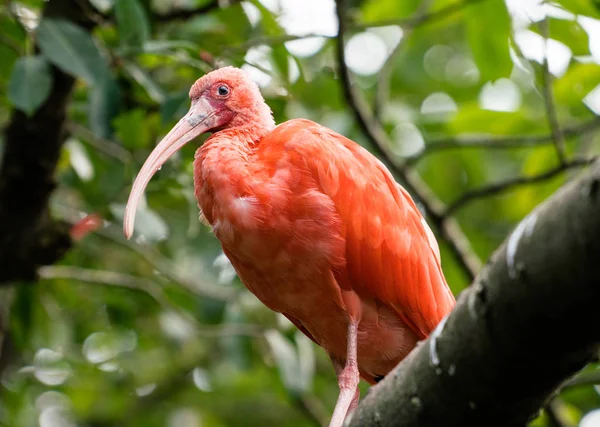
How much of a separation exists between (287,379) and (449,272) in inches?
64.7

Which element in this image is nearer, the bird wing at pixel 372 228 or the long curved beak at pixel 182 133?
the bird wing at pixel 372 228

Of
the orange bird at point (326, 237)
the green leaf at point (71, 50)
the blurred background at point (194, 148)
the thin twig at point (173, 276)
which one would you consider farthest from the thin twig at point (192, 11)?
the thin twig at point (173, 276)

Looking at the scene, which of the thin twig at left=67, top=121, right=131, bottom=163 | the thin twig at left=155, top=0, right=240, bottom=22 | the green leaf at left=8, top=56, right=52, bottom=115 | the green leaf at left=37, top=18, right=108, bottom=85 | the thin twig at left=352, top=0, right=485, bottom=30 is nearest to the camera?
the green leaf at left=8, top=56, right=52, bottom=115

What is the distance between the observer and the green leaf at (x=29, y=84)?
483 centimetres

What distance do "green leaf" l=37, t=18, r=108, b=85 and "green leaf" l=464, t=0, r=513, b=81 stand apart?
7.10ft

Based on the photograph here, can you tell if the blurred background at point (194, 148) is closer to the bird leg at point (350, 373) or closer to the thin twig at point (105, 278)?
the thin twig at point (105, 278)

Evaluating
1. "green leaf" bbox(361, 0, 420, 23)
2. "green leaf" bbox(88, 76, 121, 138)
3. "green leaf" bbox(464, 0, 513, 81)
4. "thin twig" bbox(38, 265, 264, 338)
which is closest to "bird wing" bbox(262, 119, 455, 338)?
"green leaf" bbox(88, 76, 121, 138)

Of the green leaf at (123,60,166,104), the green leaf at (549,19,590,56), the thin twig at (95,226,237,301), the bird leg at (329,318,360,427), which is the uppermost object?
the green leaf at (549,19,590,56)

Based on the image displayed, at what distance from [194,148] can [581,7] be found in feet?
7.63

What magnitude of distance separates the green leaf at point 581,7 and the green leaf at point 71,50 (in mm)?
2414

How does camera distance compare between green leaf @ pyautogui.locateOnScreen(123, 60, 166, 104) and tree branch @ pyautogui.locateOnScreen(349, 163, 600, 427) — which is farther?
green leaf @ pyautogui.locateOnScreen(123, 60, 166, 104)

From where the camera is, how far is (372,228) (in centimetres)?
475

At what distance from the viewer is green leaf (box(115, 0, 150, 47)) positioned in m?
5.13

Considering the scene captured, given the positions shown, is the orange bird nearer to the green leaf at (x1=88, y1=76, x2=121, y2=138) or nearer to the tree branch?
the green leaf at (x1=88, y1=76, x2=121, y2=138)
